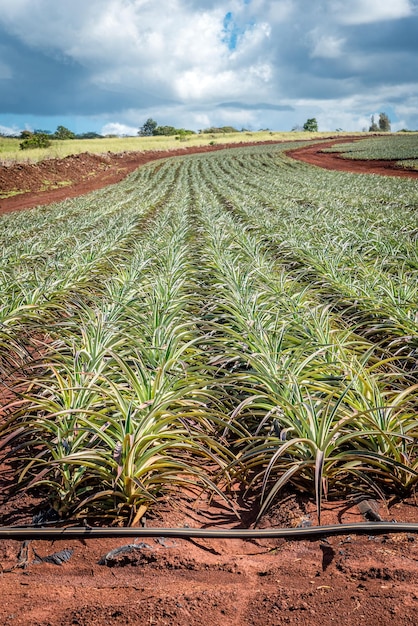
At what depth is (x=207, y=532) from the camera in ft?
7.30

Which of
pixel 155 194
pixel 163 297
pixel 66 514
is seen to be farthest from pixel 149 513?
pixel 155 194

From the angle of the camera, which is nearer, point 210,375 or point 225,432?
point 225,432

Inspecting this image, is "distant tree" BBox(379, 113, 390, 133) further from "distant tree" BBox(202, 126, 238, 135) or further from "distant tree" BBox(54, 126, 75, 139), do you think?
"distant tree" BBox(54, 126, 75, 139)

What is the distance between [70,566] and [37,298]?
3.51 meters

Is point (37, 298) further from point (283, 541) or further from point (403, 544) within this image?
point (403, 544)

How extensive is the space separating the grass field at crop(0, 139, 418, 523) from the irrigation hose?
0.11m

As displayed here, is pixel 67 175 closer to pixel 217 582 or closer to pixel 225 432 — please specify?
pixel 225 432

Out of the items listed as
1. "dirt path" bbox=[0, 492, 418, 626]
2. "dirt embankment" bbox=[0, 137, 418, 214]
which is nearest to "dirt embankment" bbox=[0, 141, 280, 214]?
"dirt embankment" bbox=[0, 137, 418, 214]

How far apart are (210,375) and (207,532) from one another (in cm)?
159

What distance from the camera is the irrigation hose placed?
216 centimetres

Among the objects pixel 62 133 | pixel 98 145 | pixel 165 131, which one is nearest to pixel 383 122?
pixel 165 131

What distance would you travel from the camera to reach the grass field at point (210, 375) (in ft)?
8.30

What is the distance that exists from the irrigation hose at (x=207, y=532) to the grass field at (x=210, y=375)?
114mm

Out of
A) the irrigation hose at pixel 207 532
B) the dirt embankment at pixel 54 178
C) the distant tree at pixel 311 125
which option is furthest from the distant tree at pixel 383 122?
the irrigation hose at pixel 207 532
